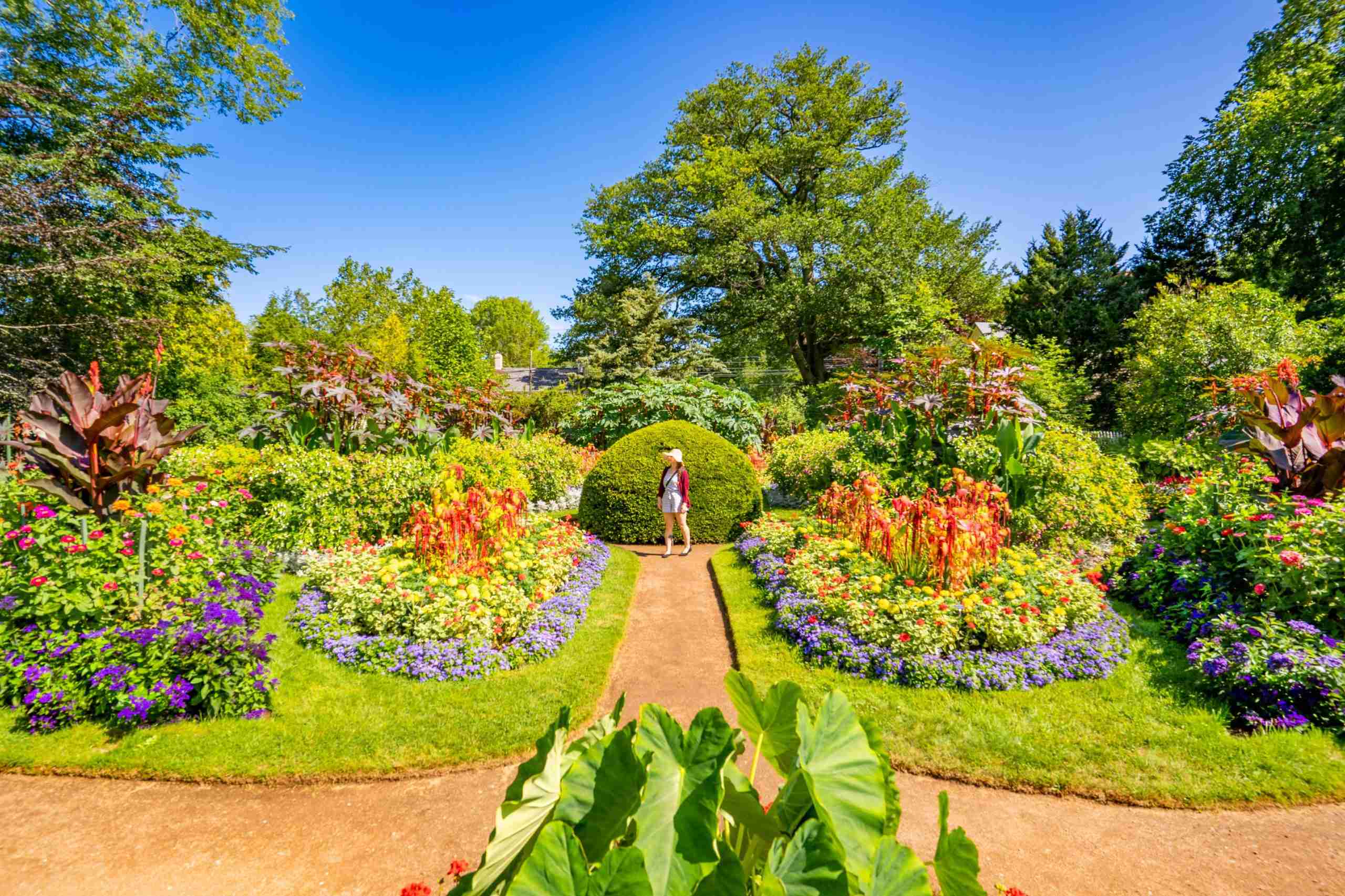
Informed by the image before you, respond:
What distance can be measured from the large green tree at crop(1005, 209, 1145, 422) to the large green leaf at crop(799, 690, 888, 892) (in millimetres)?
20885

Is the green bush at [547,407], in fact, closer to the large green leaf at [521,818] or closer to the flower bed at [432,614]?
the flower bed at [432,614]

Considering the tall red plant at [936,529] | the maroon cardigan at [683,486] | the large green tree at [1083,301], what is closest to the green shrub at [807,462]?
the tall red plant at [936,529]

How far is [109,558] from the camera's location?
4008 mm

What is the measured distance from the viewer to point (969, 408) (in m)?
7.47

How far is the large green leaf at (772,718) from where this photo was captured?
3.55ft

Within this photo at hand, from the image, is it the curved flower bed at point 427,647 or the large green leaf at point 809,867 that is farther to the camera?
the curved flower bed at point 427,647

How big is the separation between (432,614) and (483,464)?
3523 millimetres

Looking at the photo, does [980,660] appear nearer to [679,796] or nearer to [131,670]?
[679,796]

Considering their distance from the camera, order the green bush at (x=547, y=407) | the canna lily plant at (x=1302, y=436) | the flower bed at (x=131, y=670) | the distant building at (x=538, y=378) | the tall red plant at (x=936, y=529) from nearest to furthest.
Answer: the flower bed at (x=131, y=670), the tall red plant at (x=936, y=529), the canna lily plant at (x=1302, y=436), the green bush at (x=547, y=407), the distant building at (x=538, y=378)

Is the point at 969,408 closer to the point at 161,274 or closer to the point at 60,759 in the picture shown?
the point at 60,759

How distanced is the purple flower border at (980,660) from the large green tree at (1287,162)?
59.3 ft

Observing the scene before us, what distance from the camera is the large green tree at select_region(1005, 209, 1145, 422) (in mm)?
18625

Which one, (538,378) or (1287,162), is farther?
(538,378)

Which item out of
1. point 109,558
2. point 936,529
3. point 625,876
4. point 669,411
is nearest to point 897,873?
point 625,876
